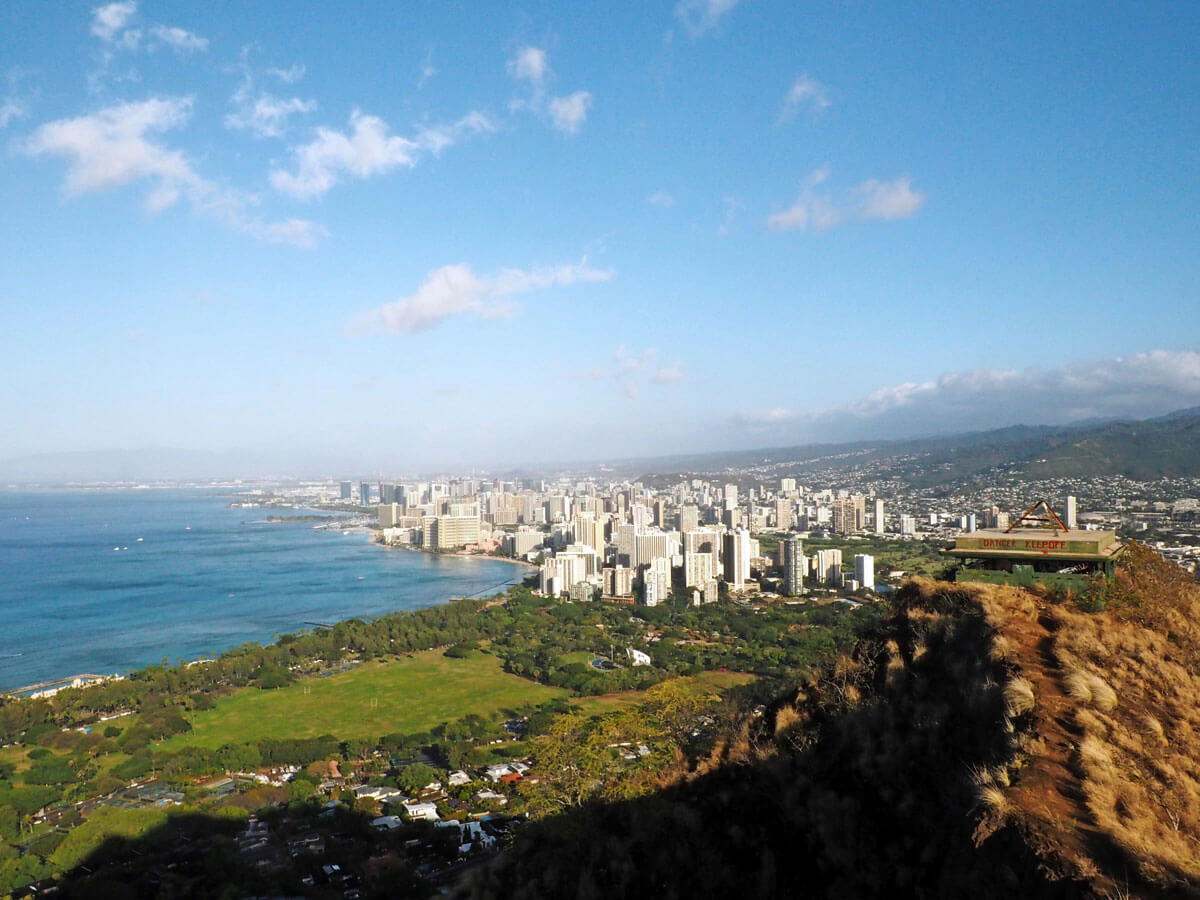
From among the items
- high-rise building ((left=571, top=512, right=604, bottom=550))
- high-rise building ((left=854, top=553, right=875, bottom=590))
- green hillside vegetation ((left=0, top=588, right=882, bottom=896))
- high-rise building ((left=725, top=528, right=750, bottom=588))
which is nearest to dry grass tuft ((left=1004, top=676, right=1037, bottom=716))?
green hillside vegetation ((left=0, top=588, right=882, bottom=896))

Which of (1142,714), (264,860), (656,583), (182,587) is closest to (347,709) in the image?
(264,860)

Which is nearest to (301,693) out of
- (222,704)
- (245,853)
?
(222,704)

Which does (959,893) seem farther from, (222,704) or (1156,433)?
(1156,433)

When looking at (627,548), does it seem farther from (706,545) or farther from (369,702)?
(369,702)

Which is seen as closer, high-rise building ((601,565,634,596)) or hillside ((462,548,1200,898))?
hillside ((462,548,1200,898))

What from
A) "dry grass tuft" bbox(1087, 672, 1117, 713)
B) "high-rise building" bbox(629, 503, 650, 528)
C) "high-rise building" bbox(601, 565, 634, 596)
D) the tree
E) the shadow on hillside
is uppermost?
"dry grass tuft" bbox(1087, 672, 1117, 713)

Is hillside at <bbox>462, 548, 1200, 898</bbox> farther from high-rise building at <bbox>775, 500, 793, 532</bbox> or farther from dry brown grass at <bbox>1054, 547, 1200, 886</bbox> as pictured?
high-rise building at <bbox>775, 500, 793, 532</bbox>

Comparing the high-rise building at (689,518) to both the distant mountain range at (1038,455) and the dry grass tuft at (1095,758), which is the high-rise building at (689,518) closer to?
the distant mountain range at (1038,455)

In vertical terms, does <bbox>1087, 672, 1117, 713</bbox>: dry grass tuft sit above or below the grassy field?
above
